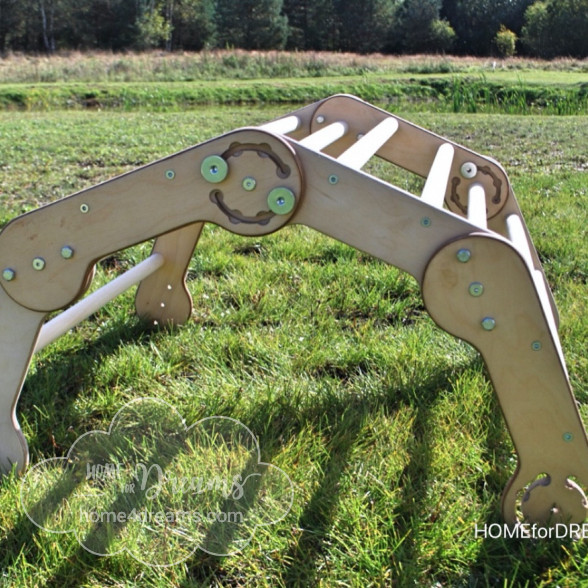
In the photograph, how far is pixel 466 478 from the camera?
4.82 feet

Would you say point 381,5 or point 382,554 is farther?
point 381,5

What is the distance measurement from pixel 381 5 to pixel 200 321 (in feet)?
151

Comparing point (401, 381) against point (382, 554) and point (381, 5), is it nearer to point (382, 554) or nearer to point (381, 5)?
point (382, 554)

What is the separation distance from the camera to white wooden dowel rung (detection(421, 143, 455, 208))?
1.30m

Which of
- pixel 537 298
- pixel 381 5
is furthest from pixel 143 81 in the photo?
pixel 381 5

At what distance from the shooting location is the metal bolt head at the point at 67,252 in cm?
131

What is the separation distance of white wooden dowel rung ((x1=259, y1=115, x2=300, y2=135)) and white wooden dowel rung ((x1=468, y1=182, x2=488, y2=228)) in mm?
551

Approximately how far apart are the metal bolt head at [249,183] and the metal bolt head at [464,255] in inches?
16.2

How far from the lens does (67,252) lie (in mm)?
1312

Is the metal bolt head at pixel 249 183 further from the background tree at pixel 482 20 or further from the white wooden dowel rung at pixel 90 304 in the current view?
the background tree at pixel 482 20

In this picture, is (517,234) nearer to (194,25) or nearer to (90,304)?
(90,304)

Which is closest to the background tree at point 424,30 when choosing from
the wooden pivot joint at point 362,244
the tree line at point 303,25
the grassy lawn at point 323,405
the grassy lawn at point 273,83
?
the tree line at point 303,25

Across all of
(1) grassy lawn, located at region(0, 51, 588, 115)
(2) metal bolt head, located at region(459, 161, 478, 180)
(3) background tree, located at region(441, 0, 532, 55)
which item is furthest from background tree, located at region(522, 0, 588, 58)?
(2) metal bolt head, located at region(459, 161, 478, 180)

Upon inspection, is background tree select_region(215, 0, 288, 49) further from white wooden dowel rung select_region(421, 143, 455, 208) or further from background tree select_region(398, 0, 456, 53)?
white wooden dowel rung select_region(421, 143, 455, 208)
